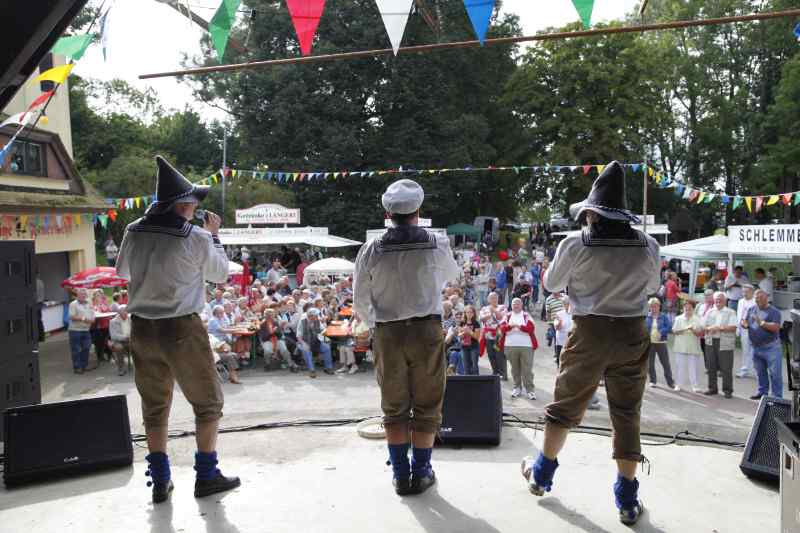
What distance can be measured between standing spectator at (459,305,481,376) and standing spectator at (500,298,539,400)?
0.48 meters

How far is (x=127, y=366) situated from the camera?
12.0 metres

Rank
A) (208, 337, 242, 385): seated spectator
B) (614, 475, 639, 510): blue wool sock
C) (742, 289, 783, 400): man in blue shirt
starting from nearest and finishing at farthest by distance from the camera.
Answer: (614, 475, 639, 510): blue wool sock → (742, 289, 783, 400): man in blue shirt → (208, 337, 242, 385): seated spectator

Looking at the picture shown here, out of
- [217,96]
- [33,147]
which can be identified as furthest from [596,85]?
[33,147]

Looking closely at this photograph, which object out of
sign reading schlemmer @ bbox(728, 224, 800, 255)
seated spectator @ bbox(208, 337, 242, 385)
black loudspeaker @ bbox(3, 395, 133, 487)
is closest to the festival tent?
sign reading schlemmer @ bbox(728, 224, 800, 255)

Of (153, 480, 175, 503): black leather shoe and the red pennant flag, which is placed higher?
the red pennant flag

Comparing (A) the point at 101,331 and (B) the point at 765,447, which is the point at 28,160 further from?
(B) the point at 765,447

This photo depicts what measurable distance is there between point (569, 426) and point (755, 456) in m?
1.43

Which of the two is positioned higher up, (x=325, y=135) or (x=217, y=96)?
(x=217, y=96)

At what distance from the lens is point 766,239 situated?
13359 millimetres

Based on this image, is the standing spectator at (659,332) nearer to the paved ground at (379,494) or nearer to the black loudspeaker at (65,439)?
the paved ground at (379,494)

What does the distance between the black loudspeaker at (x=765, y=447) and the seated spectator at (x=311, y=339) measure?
26.6 ft

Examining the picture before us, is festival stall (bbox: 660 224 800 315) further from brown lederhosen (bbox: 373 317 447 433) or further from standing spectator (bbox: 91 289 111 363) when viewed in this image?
standing spectator (bbox: 91 289 111 363)

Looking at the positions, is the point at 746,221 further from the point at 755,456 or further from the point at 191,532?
the point at 191,532

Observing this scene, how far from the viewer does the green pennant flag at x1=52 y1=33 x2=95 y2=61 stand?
17.9 feet
